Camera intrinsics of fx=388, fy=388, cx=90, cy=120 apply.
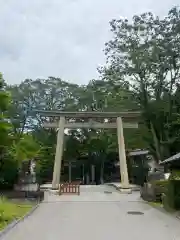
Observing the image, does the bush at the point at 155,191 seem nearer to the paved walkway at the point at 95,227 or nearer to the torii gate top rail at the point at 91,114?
the paved walkway at the point at 95,227

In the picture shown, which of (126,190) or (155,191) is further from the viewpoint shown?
(126,190)

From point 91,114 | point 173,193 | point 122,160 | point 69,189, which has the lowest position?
point 173,193

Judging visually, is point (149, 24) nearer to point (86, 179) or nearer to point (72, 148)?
point (72, 148)

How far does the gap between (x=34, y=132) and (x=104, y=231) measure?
36.4 metres

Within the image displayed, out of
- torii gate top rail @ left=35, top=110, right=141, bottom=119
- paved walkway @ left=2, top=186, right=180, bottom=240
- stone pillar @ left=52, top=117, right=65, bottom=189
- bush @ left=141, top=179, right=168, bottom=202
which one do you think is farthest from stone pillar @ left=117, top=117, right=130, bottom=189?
paved walkway @ left=2, top=186, right=180, bottom=240

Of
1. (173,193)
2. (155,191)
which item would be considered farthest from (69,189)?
(173,193)

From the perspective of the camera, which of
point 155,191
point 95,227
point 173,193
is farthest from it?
point 155,191

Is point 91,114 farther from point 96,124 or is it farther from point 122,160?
point 122,160

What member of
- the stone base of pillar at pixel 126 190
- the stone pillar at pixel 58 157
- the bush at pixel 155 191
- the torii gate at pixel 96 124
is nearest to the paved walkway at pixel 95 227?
the bush at pixel 155 191

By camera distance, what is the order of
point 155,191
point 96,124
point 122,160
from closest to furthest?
point 155,191 < point 122,160 < point 96,124

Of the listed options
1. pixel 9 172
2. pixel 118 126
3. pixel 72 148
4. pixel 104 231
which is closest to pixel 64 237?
pixel 104 231

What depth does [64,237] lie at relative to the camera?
10.7 meters

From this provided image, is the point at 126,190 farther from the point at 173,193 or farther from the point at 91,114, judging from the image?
the point at 173,193

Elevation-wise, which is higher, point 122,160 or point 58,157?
point 58,157
